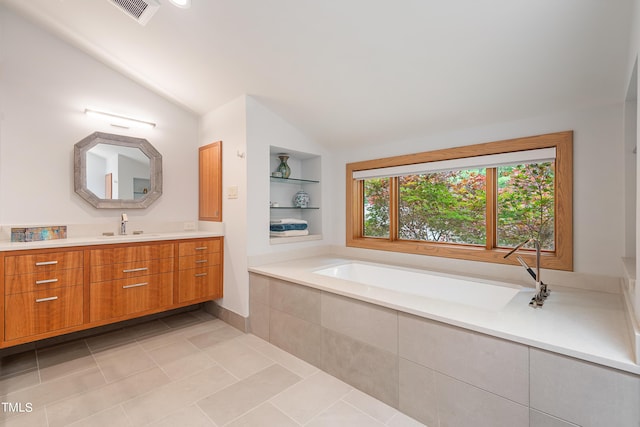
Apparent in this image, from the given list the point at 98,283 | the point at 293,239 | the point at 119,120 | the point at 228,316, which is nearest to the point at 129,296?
the point at 98,283

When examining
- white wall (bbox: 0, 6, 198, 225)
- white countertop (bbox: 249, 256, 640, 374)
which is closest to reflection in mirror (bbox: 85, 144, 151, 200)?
white wall (bbox: 0, 6, 198, 225)

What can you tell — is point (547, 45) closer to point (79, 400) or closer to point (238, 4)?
point (238, 4)

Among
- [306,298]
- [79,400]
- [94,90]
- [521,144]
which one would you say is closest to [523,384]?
[306,298]

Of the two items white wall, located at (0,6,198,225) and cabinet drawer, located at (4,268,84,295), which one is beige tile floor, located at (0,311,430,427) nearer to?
cabinet drawer, located at (4,268,84,295)

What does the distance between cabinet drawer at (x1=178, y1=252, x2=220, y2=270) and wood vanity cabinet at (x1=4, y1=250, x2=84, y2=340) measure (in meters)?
0.77

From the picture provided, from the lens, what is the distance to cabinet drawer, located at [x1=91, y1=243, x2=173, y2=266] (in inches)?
93.4

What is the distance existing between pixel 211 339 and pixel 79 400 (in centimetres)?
98

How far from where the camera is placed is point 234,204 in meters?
2.93

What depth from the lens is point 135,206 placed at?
3006mm

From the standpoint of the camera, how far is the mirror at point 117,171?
106 inches

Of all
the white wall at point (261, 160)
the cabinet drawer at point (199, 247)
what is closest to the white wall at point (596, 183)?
the white wall at point (261, 160)

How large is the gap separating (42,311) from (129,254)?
644 mm

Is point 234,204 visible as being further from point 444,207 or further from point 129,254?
point 444,207

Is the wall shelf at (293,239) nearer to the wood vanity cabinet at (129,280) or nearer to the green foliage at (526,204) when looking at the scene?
the wood vanity cabinet at (129,280)
